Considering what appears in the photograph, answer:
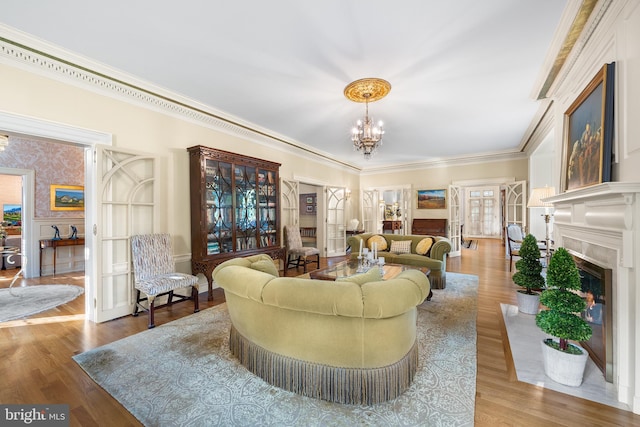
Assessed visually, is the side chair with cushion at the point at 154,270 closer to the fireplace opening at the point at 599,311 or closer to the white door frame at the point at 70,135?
the white door frame at the point at 70,135

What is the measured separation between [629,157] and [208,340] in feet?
12.2

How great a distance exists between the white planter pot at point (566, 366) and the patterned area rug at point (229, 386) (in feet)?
1.81

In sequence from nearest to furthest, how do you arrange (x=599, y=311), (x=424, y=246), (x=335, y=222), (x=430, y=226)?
(x=599, y=311) → (x=424, y=246) → (x=335, y=222) → (x=430, y=226)

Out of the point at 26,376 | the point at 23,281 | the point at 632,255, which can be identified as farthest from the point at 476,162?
the point at 23,281

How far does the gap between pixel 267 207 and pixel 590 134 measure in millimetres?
4408

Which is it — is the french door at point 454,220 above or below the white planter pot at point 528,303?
above

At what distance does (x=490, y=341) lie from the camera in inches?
105

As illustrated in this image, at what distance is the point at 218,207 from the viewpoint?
13.8 feet

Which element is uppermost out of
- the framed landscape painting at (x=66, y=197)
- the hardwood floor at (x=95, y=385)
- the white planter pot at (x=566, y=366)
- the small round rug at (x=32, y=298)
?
the framed landscape painting at (x=66, y=197)

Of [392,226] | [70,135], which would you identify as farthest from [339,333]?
[392,226]

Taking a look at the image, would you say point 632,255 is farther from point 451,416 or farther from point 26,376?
point 26,376

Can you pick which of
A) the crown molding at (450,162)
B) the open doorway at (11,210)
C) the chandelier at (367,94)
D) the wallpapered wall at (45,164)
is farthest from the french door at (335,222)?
the open doorway at (11,210)

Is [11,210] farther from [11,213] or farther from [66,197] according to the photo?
[66,197]

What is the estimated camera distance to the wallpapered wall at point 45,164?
532 cm
